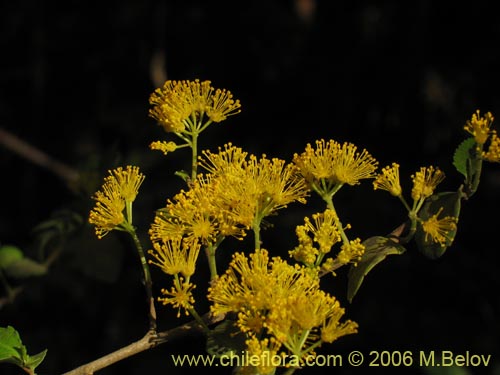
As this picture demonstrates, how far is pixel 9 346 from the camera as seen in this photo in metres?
1.27

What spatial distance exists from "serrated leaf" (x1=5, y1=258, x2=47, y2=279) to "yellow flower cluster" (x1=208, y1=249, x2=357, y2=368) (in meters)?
0.84

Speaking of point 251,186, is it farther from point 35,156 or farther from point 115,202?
point 35,156

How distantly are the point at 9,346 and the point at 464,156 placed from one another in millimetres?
841

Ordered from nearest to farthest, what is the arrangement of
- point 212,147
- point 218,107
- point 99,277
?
point 218,107
point 99,277
point 212,147

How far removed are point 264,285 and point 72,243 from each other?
901 millimetres

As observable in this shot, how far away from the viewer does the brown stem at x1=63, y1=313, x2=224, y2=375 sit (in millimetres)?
1218

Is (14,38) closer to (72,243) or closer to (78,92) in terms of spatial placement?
(78,92)

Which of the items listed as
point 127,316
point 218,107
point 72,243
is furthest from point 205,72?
point 218,107

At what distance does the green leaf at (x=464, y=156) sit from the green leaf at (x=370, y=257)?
0.17 metres

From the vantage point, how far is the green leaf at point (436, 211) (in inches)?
50.9

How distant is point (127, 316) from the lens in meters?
2.74

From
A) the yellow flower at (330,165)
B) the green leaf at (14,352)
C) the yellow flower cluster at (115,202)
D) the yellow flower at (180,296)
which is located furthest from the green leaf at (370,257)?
the green leaf at (14,352)

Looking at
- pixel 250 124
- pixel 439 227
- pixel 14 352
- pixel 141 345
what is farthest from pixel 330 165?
pixel 250 124

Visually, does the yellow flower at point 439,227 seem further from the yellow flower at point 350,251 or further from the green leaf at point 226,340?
the green leaf at point 226,340
